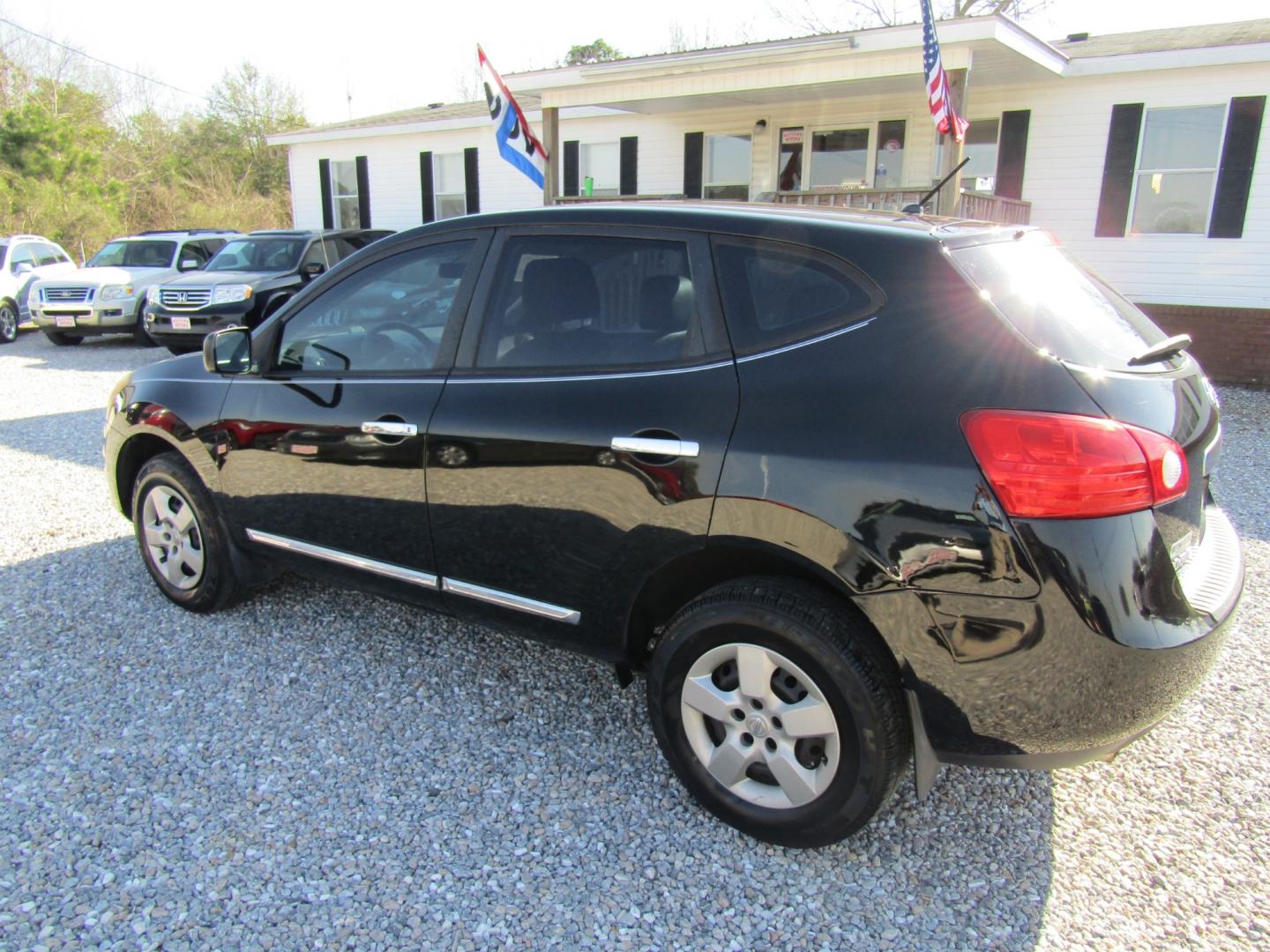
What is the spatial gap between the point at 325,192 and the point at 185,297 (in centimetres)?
996

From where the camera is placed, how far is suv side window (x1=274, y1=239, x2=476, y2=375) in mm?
3143

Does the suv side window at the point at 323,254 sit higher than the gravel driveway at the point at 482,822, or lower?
higher

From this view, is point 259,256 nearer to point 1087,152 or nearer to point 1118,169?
point 1087,152

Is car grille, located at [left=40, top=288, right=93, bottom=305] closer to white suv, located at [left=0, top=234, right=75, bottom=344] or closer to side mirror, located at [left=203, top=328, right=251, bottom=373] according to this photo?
white suv, located at [left=0, top=234, right=75, bottom=344]

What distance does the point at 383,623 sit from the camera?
3.96 meters

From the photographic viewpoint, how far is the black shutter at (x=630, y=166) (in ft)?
50.0

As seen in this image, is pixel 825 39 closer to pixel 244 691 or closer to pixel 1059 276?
pixel 1059 276

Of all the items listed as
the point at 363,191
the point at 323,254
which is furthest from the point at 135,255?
the point at 363,191

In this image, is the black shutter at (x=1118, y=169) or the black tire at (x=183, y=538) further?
the black shutter at (x=1118, y=169)

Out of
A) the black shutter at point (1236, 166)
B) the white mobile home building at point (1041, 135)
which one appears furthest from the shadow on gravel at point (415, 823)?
the black shutter at point (1236, 166)

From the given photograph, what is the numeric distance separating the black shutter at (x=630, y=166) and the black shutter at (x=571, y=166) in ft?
3.78

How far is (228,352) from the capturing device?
3648mm

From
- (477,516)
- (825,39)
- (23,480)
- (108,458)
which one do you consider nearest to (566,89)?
(825,39)

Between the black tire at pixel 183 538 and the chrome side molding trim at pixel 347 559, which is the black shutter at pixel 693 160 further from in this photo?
the chrome side molding trim at pixel 347 559
